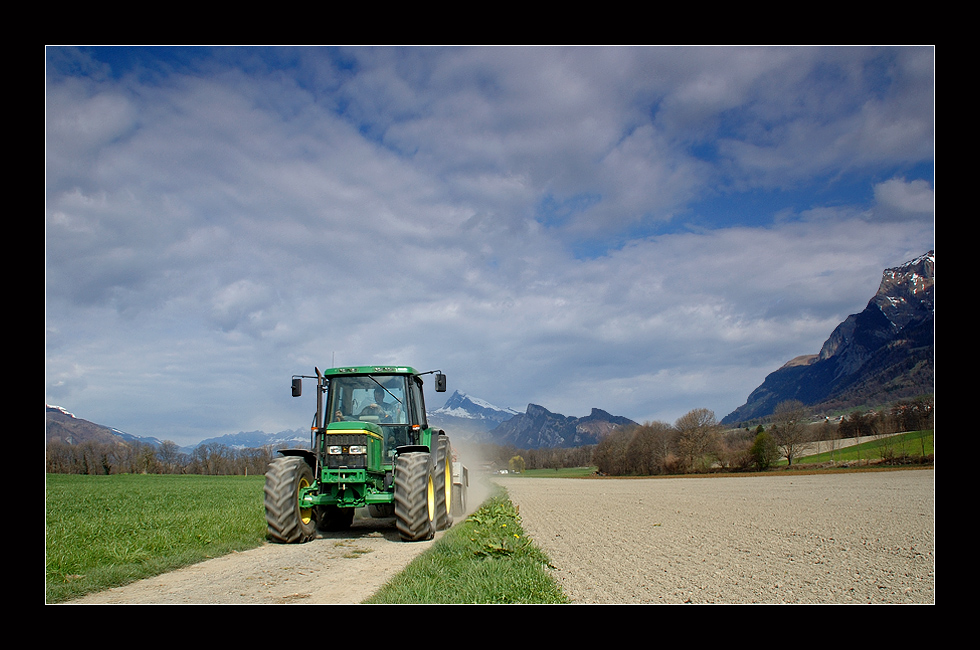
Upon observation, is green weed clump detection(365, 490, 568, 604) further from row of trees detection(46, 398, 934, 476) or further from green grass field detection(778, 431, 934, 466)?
row of trees detection(46, 398, 934, 476)

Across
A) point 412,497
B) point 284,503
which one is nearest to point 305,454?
point 284,503

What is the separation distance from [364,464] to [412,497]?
1.27 meters

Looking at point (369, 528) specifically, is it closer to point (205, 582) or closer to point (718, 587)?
point (205, 582)

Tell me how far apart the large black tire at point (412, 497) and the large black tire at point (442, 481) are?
Result: 1.34 meters

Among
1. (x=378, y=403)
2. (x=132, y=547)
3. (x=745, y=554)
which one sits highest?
(x=378, y=403)

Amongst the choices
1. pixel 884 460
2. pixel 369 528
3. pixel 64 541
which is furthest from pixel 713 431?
pixel 64 541

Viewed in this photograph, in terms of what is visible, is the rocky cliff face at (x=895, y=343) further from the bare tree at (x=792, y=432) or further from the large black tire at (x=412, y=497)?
the bare tree at (x=792, y=432)

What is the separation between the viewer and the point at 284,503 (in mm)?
10969

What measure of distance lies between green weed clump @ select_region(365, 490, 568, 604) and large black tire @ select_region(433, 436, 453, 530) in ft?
7.05

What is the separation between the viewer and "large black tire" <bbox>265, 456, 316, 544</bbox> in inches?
432

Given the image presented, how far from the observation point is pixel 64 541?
379 inches

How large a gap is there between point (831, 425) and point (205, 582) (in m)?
75.1

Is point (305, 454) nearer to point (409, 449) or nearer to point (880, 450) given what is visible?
point (409, 449)

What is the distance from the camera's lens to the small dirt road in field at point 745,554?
7797 millimetres
